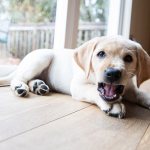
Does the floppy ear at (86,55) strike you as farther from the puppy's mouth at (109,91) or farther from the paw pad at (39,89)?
the paw pad at (39,89)

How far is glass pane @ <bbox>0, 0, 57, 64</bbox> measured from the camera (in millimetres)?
1959

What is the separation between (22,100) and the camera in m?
1.44

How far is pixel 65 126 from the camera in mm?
1102

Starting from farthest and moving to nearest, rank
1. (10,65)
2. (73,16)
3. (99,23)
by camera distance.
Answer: (99,23), (73,16), (10,65)

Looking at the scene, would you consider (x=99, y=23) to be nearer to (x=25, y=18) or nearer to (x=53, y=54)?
(x=25, y=18)

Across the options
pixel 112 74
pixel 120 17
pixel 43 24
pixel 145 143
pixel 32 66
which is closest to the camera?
pixel 145 143

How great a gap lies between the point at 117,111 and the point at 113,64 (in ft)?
0.62

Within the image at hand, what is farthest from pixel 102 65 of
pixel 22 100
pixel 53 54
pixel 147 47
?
pixel 147 47

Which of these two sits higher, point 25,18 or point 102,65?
point 25,18

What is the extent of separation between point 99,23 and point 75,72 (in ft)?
4.90

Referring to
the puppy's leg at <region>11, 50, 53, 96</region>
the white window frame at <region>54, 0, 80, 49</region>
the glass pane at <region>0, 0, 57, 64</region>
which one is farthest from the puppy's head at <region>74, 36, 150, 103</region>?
the white window frame at <region>54, 0, 80, 49</region>

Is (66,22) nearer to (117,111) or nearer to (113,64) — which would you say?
(113,64)

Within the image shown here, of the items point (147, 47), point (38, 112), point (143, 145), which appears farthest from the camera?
point (147, 47)

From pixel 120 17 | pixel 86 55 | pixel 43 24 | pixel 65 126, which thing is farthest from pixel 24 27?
pixel 120 17
